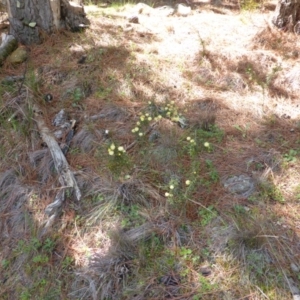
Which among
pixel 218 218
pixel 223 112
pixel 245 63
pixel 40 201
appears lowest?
pixel 40 201

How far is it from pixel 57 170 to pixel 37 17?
229 centimetres

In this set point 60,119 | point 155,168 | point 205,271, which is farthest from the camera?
point 60,119

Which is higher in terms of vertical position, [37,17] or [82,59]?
[37,17]

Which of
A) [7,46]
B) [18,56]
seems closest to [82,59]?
[18,56]

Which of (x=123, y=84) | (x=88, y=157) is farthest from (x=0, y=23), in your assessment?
(x=88, y=157)

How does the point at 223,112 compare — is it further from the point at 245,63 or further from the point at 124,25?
the point at 124,25

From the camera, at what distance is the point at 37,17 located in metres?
3.96

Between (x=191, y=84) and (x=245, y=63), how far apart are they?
2.58 ft

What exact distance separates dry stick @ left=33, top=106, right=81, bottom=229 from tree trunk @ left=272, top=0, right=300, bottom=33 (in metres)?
3.35

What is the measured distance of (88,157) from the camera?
2.90 meters

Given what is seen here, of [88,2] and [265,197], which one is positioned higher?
[88,2]


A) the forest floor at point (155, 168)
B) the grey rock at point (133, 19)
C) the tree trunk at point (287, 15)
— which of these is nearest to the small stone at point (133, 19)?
the grey rock at point (133, 19)

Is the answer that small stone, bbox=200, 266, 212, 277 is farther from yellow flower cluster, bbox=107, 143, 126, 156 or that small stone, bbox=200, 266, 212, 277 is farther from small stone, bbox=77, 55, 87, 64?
small stone, bbox=77, 55, 87, 64

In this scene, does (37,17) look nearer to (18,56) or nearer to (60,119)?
(18,56)
